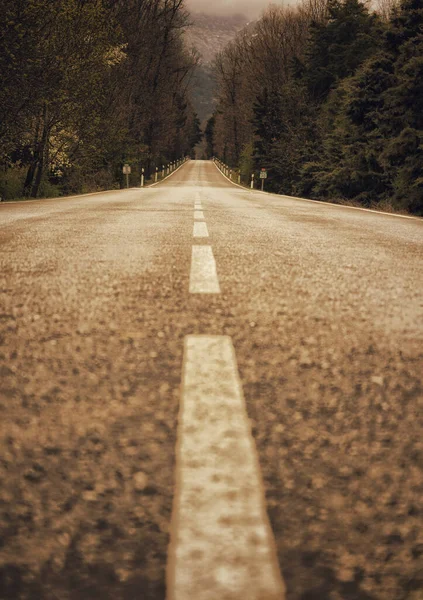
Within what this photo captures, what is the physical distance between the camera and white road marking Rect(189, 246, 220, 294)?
9.61 feet

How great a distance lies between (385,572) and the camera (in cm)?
82

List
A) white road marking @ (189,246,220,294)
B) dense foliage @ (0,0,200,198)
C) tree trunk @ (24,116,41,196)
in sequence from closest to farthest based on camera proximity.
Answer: white road marking @ (189,246,220,294), dense foliage @ (0,0,200,198), tree trunk @ (24,116,41,196)

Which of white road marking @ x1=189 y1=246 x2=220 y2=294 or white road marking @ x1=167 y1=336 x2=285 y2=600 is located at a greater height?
white road marking @ x1=167 y1=336 x2=285 y2=600

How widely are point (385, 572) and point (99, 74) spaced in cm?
2139

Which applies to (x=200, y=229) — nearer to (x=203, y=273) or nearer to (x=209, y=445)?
(x=203, y=273)

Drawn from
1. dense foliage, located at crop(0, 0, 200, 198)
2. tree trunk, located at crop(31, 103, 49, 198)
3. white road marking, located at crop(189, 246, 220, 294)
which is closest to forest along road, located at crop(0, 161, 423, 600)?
white road marking, located at crop(189, 246, 220, 294)

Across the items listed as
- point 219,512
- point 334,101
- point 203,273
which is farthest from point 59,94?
point 334,101

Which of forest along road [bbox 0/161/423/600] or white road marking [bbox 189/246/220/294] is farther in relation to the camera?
white road marking [bbox 189/246/220/294]

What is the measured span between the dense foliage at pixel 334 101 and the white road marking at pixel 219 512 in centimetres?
1423

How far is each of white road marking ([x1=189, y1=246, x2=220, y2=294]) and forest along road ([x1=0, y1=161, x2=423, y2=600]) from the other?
14 centimetres

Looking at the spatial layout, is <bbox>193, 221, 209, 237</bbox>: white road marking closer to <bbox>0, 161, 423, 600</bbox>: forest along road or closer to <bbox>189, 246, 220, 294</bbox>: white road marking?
<bbox>189, 246, 220, 294</bbox>: white road marking

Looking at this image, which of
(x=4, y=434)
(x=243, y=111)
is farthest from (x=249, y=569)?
(x=243, y=111)

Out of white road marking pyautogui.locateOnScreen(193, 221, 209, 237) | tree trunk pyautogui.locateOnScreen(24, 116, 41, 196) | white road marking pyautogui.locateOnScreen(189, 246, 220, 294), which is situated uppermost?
tree trunk pyautogui.locateOnScreen(24, 116, 41, 196)

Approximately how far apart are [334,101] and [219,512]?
1377 inches
